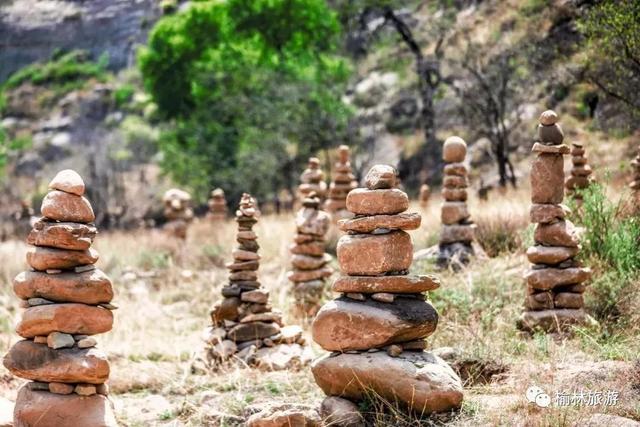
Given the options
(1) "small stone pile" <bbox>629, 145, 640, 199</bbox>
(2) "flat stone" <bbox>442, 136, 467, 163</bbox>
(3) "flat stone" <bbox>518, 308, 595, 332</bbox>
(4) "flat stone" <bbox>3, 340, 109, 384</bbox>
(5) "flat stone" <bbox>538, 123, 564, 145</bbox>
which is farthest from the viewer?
(2) "flat stone" <bbox>442, 136, 467, 163</bbox>

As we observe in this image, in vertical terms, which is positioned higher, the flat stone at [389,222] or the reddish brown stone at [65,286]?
the flat stone at [389,222]

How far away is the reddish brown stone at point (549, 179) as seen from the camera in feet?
26.7

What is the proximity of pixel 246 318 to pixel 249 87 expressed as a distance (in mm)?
17327

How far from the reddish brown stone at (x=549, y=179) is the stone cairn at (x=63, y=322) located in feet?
15.7

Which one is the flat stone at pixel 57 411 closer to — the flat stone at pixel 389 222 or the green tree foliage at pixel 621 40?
the flat stone at pixel 389 222

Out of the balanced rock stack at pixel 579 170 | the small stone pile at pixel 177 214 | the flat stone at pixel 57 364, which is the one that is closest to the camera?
the flat stone at pixel 57 364

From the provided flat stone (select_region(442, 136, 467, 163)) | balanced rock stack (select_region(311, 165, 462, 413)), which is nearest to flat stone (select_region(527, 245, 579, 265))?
balanced rock stack (select_region(311, 165, 462, 413))

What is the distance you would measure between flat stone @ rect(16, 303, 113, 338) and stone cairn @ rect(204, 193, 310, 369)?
2.62 m

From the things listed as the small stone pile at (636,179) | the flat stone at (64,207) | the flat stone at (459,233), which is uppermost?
the flat stone at (64,207)

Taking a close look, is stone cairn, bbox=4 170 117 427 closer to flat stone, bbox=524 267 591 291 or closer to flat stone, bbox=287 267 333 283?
flat stone, bbox=524 267 591 291

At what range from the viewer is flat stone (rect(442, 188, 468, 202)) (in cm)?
1119

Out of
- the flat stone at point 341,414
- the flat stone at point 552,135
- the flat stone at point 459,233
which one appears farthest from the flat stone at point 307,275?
the flat stone at point 341,414

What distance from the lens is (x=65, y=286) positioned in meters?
5.94

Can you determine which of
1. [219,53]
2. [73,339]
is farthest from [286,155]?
[73,339]
